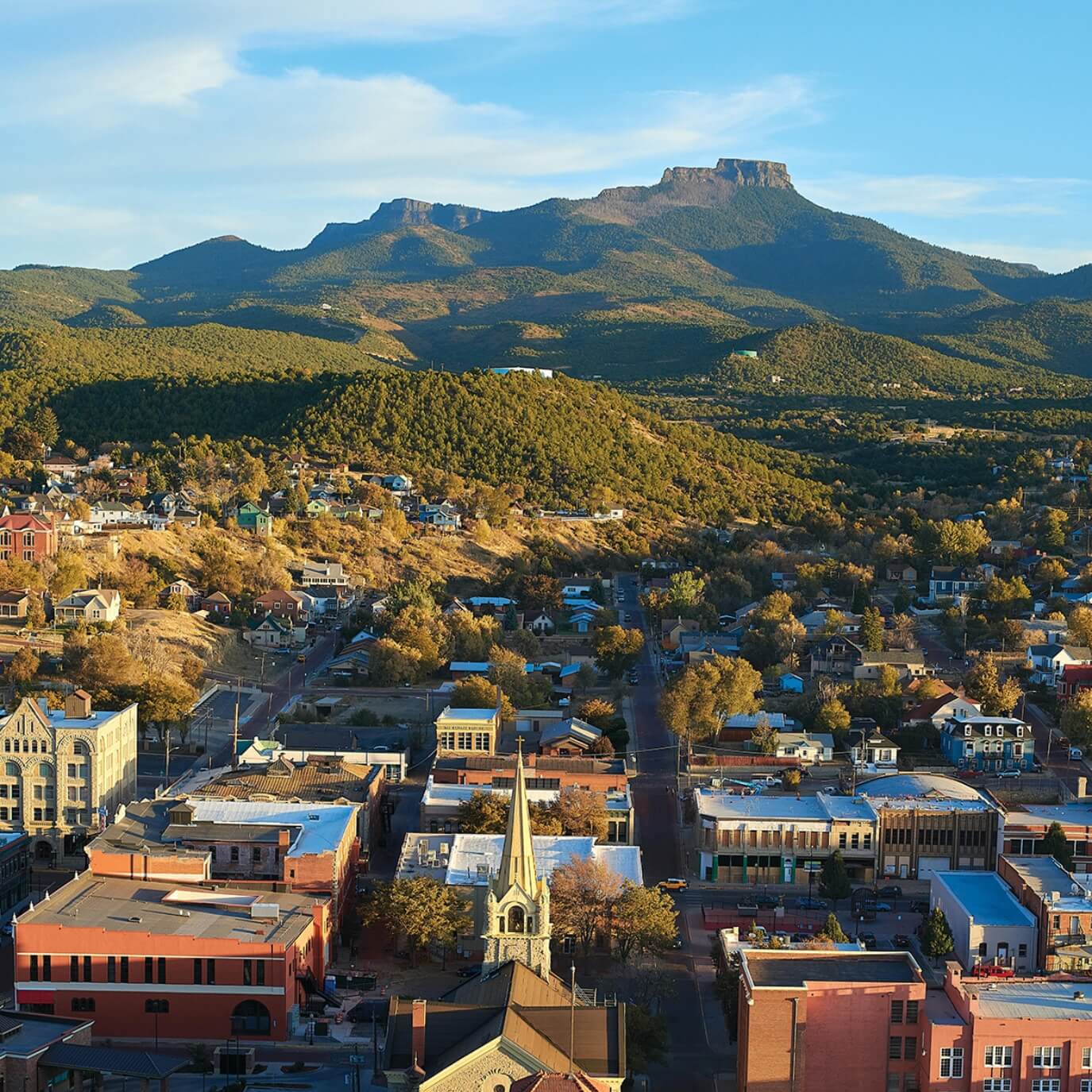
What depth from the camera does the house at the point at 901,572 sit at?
337 feet

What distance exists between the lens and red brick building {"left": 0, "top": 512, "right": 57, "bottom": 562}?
8138 centimetres

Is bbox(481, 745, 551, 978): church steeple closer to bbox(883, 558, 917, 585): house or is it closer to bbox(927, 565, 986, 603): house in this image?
bbox(927, 565, 986, 603): house

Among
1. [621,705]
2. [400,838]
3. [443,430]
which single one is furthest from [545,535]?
[400,838]

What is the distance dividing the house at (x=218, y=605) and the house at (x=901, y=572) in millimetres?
43855

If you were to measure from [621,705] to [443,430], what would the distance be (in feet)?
190

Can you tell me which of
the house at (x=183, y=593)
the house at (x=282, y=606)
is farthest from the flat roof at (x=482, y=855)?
the house at (x=282, y=606)

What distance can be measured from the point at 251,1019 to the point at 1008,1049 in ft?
55.4

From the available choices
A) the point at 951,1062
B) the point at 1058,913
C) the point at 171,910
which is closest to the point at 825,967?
the point at 951,1062

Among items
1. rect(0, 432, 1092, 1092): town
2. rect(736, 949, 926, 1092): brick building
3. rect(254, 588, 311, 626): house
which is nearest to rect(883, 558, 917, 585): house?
rect(0, 432, 1092, 1092): town

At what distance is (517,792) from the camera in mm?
30391

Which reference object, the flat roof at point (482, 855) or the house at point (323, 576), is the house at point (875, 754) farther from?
the house at point (323, 576)

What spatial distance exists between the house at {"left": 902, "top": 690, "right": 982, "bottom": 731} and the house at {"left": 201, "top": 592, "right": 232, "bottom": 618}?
36080mm

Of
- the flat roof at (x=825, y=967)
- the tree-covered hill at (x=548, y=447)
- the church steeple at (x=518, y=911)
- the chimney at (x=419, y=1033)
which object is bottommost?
the flat roof at (x=825, y=967)

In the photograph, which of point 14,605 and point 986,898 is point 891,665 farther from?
point 14,605
